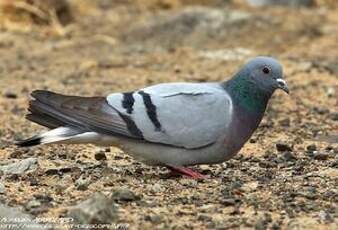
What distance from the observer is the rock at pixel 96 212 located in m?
4.34

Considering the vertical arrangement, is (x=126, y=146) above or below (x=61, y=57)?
above

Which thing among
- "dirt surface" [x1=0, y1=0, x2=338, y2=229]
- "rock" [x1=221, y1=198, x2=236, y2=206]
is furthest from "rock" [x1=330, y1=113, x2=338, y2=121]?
"rock" [x1=221, y1=198, x2=236, y2=206]

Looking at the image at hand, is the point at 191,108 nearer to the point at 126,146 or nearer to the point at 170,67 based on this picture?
the point at 126,146

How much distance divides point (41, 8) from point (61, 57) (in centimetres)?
187

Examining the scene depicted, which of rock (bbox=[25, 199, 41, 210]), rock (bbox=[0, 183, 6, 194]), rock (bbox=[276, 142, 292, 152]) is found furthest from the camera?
rock (bbox=[276, 142, 292, 152])

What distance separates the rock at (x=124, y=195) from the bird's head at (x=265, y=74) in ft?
3.62

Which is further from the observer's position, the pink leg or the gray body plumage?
the pink leg

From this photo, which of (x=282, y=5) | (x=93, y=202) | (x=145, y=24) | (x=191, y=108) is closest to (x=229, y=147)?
(x=191, y=108)

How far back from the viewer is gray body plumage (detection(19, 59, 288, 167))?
554 centimetres

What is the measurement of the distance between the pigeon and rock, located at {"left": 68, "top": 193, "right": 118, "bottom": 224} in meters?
1.13

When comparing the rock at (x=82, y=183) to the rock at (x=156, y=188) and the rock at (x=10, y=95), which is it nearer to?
the rock at (x=156, y=188)

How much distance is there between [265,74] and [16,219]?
185 centimetres

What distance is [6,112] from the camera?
8.30 meters

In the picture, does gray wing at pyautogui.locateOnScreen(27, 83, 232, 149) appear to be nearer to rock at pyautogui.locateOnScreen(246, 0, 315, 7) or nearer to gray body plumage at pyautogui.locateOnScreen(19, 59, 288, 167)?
gray body plumage at pyautogui.locateOnScreen(19, 59, 288, 167)
